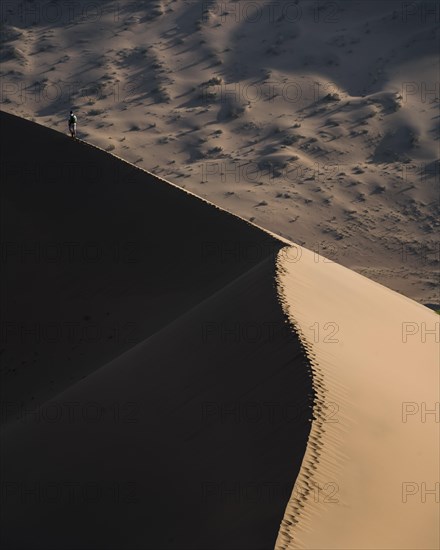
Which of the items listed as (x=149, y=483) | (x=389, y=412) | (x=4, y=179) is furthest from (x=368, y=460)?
(x=4, y=179)

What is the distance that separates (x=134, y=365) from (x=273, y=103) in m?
23.8

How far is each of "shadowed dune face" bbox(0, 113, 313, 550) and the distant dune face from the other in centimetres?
1086

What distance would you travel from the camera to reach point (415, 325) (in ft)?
50.6

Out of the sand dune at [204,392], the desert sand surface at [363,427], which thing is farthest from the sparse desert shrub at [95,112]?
the desert sand surface at [363,427]

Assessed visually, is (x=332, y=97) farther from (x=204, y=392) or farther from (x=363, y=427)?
(x=363, y=427)

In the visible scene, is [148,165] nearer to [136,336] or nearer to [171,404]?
[136,336]

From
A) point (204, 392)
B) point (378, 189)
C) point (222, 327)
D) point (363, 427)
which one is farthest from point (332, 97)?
point (363, 427)

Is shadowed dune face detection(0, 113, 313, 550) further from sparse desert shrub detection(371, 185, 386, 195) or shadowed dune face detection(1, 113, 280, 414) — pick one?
sparse desert shrub detection(371, 185, 386, 195)

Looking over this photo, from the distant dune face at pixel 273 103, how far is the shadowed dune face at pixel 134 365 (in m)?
10.9

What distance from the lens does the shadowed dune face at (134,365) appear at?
10.2 m

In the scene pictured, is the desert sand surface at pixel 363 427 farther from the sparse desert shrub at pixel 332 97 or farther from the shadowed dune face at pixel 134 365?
the sparse desert shrub at pixel 332 97

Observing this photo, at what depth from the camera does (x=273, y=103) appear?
117ft

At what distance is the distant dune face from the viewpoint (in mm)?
30438

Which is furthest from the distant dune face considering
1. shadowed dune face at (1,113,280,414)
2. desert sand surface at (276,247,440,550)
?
desert sand surface at (276,247,440,550)
